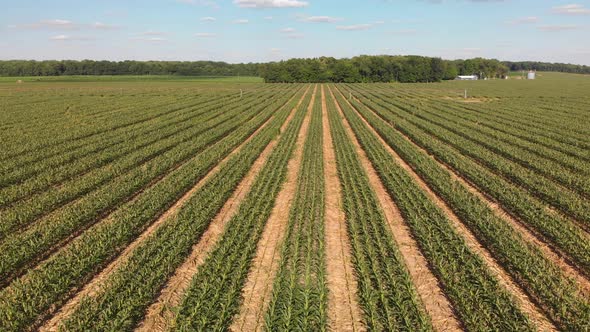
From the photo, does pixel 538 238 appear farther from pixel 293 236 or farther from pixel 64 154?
pixel 64 154

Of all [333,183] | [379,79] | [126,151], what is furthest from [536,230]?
[379,79]

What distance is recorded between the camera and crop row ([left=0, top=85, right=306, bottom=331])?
738cm

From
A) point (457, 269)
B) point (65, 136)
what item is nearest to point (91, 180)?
point (65, 136)

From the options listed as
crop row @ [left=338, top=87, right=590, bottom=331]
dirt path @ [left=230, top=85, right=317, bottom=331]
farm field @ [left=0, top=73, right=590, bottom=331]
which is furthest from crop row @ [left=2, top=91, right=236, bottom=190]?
crop row @ [left=338, top=87, right=590, bottom=331]

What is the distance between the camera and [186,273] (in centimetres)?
908

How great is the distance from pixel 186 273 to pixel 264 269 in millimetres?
2038

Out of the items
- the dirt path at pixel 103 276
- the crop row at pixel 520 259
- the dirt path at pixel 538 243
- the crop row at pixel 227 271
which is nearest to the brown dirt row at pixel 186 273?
the crop row at pixel 227 271

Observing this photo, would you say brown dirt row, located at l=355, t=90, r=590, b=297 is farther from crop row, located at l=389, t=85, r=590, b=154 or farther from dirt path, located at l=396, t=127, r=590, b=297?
crop row, located at l=389, t=85, r=590, b=154

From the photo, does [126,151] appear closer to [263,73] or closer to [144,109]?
[144,109]

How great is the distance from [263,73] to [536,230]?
144079 millimetres

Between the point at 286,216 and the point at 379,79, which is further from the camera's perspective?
the point at 379,79

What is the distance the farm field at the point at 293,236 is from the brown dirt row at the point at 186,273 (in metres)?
0.04

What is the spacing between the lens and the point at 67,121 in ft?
102

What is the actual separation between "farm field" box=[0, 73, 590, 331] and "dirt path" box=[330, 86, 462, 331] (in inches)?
1.7
